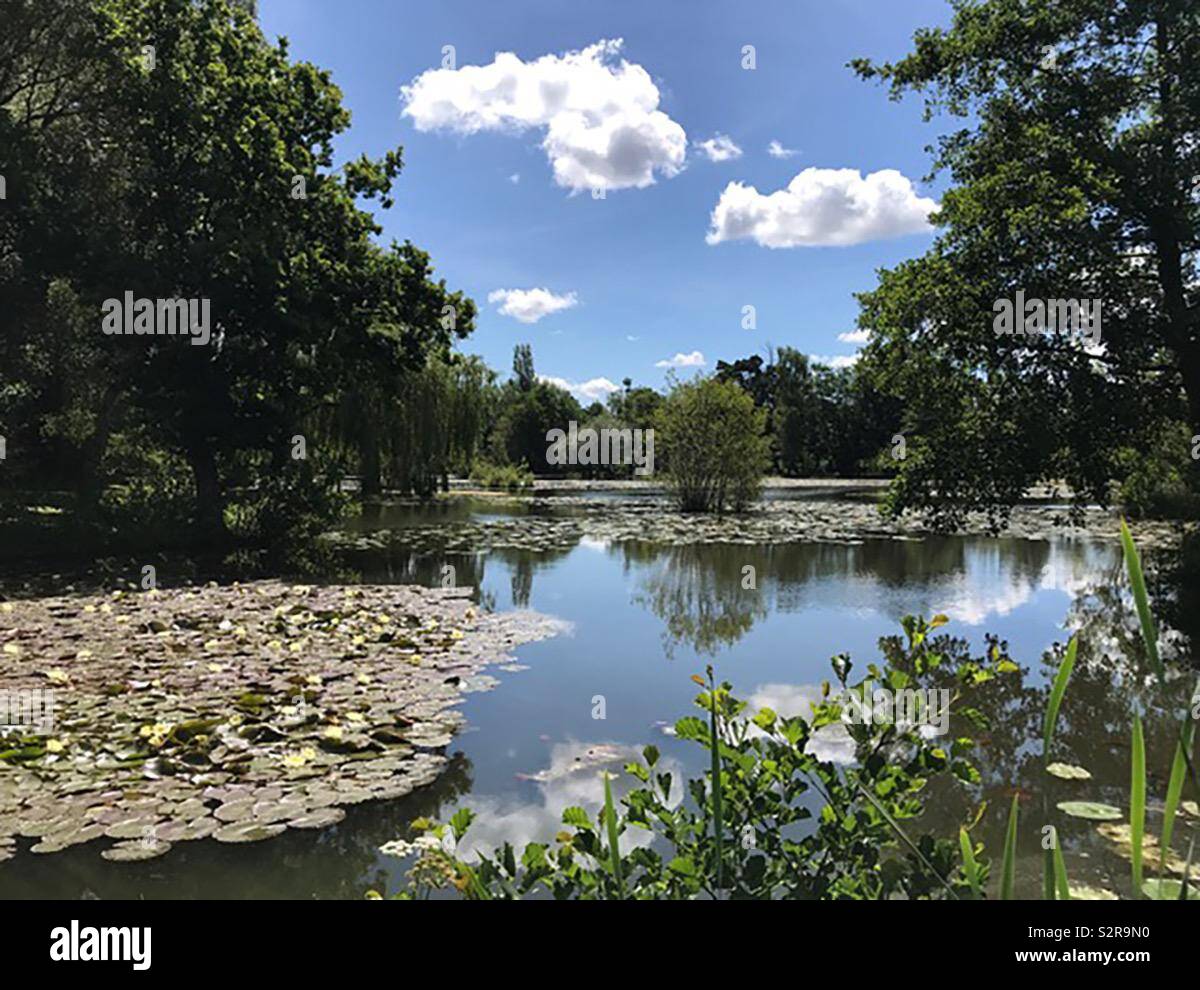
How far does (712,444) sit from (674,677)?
58.2ft

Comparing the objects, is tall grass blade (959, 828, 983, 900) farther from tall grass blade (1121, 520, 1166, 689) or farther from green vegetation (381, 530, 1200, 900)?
tall grass blade (1121, 520, 1166, 689)

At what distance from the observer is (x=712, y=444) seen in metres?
24.3

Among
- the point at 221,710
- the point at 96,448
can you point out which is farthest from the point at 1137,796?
the point at 96,448

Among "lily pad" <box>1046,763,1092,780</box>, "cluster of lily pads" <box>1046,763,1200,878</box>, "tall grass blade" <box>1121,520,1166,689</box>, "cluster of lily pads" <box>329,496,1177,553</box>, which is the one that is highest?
"tall grass blade" <box>1121,520,1166,689</box>


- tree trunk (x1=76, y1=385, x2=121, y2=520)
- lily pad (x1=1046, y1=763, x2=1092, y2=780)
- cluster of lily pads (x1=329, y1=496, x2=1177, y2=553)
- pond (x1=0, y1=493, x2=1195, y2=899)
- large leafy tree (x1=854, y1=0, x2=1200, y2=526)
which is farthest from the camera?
cluster of lily pads (x1=329, y1=496, x2=1177, y2=553)

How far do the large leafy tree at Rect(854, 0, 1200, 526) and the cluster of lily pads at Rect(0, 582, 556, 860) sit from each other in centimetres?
676

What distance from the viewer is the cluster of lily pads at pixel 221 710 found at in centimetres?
402

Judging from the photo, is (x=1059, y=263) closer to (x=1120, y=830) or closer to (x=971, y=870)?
(x=1120, y=830)

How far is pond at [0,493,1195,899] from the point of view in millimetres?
3680

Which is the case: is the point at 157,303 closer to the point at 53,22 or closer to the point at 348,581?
the point at 53,22

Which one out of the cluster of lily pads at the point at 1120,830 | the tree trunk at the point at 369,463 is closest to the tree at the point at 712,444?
the tree trunk at the point at 369,463

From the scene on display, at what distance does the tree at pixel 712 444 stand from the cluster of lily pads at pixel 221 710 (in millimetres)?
15201

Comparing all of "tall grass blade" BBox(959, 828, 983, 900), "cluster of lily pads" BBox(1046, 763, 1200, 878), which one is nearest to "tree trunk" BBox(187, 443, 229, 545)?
"cluster of lily pads" BBox(1046, 763, 1200, 878)

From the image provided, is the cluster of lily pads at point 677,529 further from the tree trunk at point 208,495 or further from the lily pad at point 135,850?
the lily pad at point 135,850
